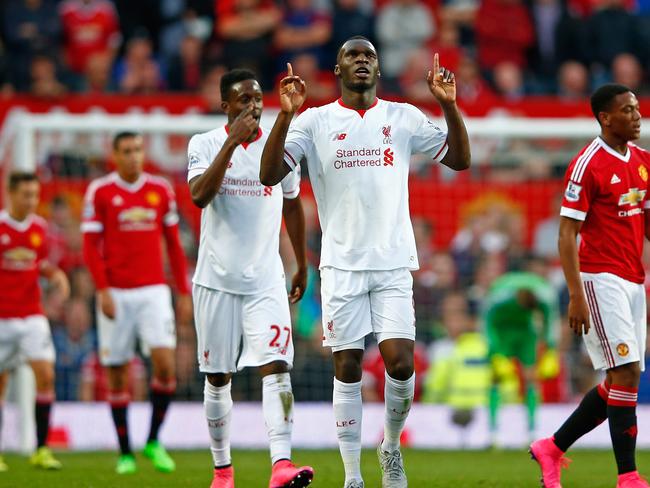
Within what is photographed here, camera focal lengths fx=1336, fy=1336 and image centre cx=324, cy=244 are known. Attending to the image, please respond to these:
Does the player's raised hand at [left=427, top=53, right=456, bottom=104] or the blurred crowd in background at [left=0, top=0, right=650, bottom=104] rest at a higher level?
the blurred crowd in background at [left=0, top=0, right=650, bottom=104]

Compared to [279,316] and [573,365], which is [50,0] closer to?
[573,365]

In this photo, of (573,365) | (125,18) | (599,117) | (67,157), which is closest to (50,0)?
(125,18)

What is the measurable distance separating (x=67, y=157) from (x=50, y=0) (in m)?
4.81

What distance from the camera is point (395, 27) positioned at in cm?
1902

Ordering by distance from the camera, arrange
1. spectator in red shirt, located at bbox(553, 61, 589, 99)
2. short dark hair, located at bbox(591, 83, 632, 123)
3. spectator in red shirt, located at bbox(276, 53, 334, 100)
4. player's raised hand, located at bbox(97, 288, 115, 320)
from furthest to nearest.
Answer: spectator in red shirt, located at bbox(553, 61, 589, 99)
spectator in red shirt, located at bbox(276, 53, 334, 100)
player's raised hand, located at bbox(97, 288, 115, 320)
short dark hair, located at bbox(591, 83, 632, 123)

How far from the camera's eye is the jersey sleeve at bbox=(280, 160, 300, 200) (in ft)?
29.8

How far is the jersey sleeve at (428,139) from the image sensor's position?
27.1 feet

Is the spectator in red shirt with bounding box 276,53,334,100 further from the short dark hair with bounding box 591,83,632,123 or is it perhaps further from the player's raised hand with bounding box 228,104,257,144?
the player's raised hand with bounding box 228,104,257,144

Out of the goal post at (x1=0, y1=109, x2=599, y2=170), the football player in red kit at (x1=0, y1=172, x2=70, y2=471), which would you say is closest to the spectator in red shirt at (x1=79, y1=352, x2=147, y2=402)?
the goal post at (x1=0, y1=109, x2=599, y2=170)

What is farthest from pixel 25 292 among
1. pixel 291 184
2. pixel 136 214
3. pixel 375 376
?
pixel 375 376

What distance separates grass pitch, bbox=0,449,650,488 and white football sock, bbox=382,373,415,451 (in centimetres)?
128

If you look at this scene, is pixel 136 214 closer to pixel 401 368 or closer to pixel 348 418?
pixel 348 418

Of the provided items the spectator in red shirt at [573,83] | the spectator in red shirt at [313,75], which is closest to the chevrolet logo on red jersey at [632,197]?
the spectator in red shirt at [313,75]

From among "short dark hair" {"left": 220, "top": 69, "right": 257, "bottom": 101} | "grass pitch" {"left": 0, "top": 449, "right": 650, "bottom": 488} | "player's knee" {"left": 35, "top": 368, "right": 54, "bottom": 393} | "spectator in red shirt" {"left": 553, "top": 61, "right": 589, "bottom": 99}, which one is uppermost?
"spectator in red shirt" {"left": 553, "top": 61, "right": 589, "bottom": 99}
